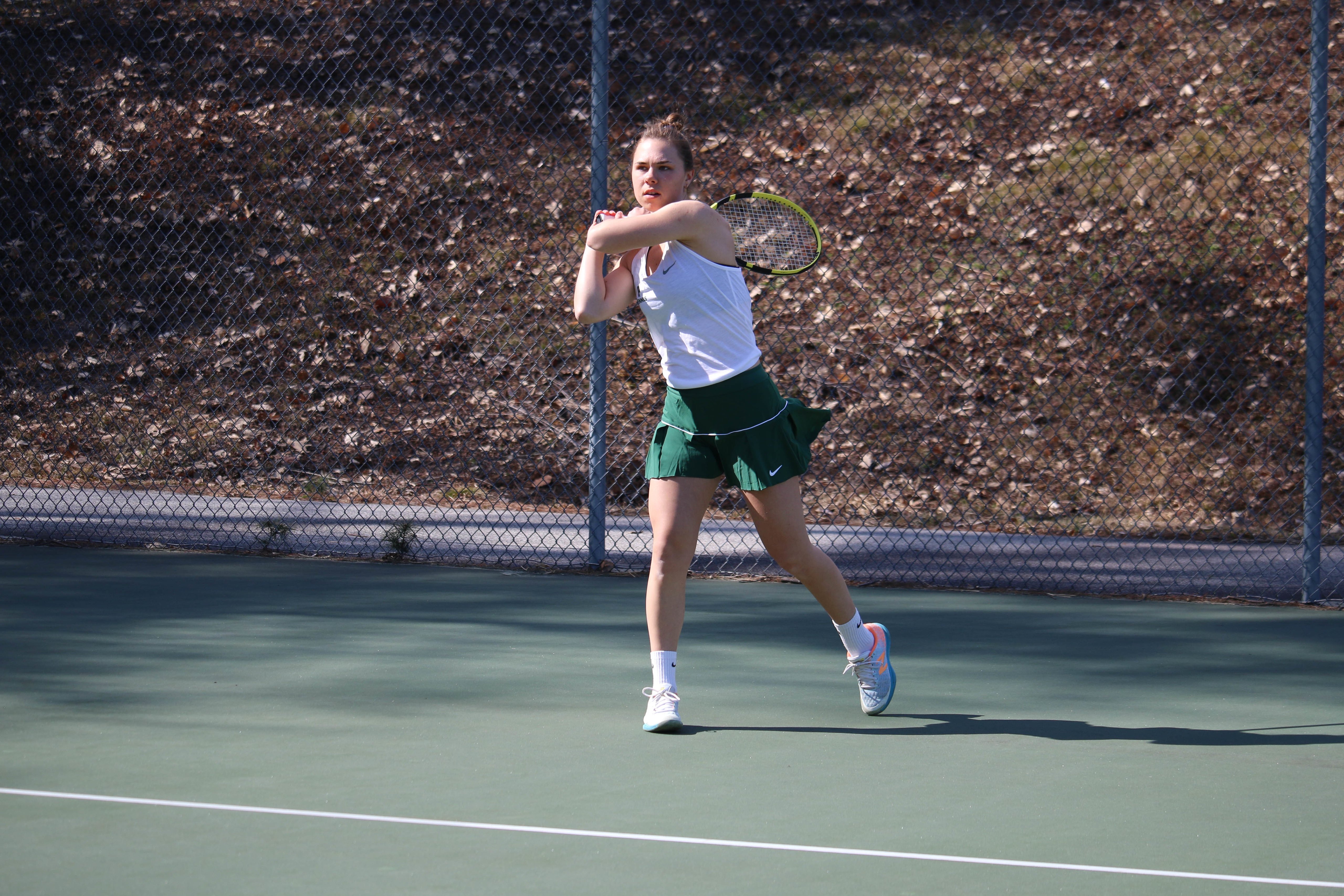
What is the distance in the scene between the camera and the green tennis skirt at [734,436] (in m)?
4.46

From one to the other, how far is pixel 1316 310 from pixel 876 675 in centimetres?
334

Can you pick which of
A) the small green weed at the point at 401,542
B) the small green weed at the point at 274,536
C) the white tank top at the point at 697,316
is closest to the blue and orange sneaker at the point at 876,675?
the white tank top at the point at 697,316

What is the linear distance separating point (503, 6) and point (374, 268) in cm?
380

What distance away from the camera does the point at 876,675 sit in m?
4.67

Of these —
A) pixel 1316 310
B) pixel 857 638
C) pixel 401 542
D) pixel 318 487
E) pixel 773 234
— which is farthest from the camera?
pixel 318 487

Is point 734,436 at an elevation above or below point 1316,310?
below

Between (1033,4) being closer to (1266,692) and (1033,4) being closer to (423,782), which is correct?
(1266,692)

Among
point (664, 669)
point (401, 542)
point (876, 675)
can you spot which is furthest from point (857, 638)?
point (401, 542)

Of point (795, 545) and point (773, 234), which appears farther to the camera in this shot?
point (773, 234)

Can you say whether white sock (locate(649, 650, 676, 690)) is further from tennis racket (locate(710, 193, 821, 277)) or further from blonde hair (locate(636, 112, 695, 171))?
blonde hair (locate(636, 112, 695, 171))

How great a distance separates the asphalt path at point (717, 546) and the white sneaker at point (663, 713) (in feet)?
10.1

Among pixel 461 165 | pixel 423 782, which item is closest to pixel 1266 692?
pixel 423 782

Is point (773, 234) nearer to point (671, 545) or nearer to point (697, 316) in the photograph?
point (697, 316)

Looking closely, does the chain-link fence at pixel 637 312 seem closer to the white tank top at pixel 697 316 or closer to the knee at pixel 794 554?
the knee at pixel 794 554
